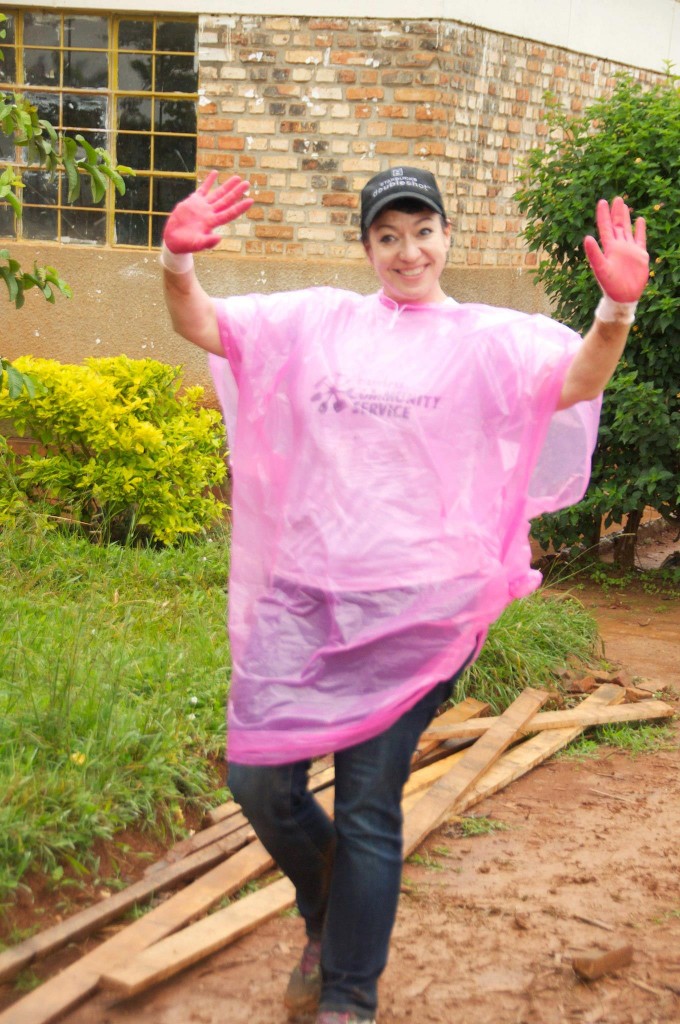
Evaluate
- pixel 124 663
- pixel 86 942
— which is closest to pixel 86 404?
pixel 124 663

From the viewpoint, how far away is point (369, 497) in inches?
114

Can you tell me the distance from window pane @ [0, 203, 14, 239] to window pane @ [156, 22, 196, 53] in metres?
1.65

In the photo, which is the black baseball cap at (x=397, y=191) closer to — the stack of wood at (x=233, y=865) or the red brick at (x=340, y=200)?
the stack of wood at (x=233, y=865)

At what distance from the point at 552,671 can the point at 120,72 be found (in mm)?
5635

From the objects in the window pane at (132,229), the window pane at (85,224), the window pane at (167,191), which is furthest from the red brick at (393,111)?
the window pane at (85,224)

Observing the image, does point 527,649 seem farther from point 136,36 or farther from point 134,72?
point 136,36

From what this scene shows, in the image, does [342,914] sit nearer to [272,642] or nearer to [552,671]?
[272,642]

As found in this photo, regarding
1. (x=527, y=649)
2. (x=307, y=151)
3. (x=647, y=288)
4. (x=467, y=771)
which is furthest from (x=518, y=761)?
(x=307, y=151)

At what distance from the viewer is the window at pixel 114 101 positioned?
29.6 feet

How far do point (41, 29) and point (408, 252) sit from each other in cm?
706

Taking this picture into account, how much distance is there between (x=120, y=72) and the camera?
9.10 m

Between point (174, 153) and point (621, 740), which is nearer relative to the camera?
point (621, 740)

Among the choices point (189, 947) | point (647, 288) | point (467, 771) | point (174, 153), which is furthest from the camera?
point (174, 153)

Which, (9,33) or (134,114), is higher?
(9,33)
